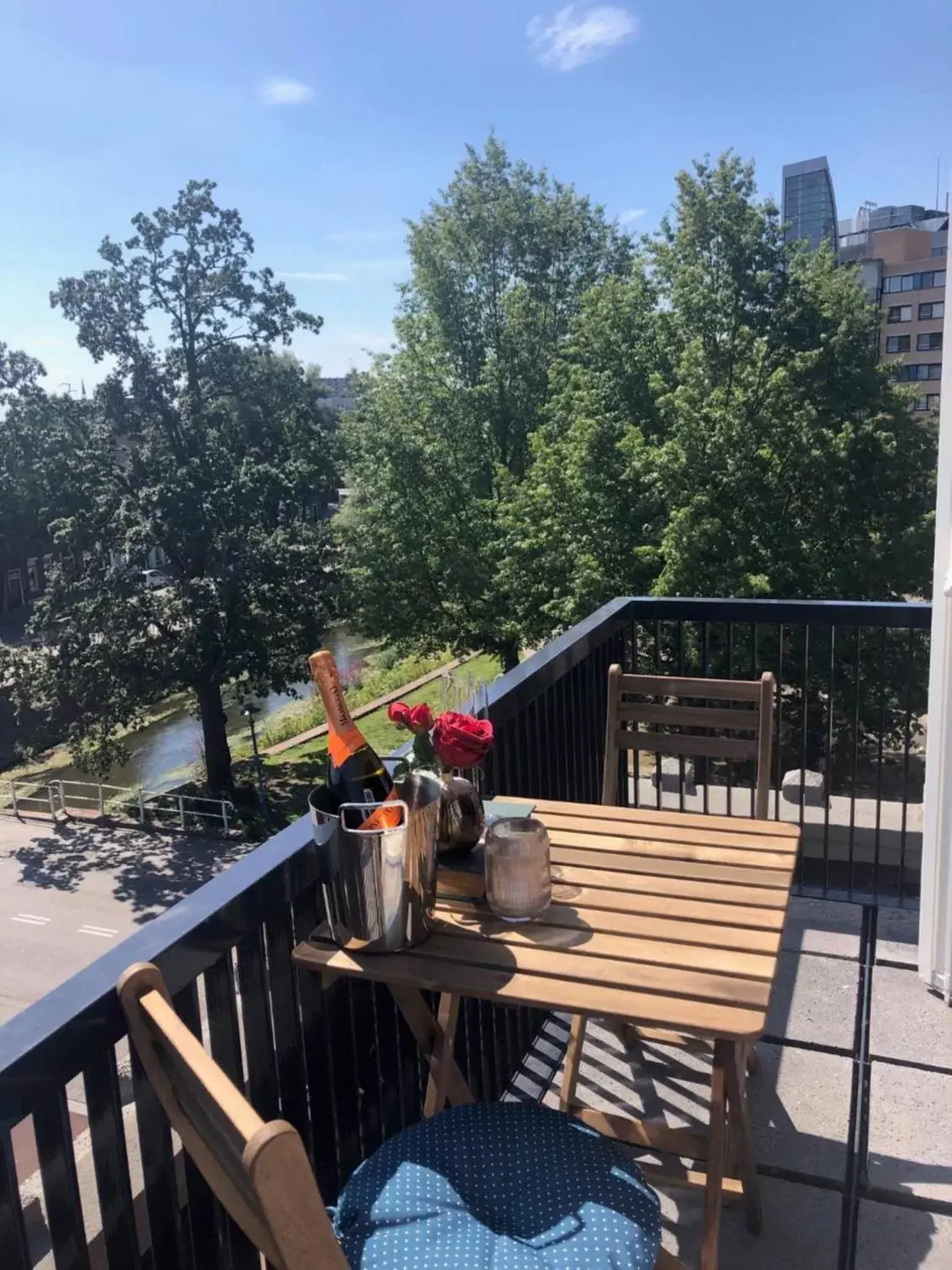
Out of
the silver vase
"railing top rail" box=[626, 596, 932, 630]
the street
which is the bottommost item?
the street

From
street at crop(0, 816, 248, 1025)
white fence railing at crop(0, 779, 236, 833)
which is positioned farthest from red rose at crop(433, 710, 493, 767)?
white fence railing at crop(0, 779, 236, 833)

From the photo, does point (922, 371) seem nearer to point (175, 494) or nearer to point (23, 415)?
point (175, 494)

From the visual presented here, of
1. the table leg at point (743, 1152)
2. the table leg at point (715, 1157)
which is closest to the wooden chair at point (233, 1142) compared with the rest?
the table leg at point (715, 1157)

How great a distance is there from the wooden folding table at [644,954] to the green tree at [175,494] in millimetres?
18123

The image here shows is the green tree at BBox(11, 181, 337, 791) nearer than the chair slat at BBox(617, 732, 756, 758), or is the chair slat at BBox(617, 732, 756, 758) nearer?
the chair slat at BBox(617, 732, 756, 758)

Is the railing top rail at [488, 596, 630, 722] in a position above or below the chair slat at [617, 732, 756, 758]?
above

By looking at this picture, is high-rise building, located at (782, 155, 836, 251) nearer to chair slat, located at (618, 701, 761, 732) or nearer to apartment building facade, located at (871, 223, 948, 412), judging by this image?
chair slat, located at (618, 701, 761, 732)

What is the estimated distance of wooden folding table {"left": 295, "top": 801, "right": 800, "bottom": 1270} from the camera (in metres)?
1.33

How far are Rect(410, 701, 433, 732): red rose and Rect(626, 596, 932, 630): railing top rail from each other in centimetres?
179

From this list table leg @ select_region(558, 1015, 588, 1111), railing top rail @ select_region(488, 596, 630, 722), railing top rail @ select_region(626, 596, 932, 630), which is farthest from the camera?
railing top rail @ select_region(626, 596, 932, 630)

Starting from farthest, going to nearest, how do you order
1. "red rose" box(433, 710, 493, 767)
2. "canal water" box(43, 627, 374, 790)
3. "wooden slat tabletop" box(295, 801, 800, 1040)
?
"canal water" box(43, 627, 374, 790) → "red rose" box(433, 710, 493, 767) → "wooden slat tabletop" box(295, 801, 800, 1040)

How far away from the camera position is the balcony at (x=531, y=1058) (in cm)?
109

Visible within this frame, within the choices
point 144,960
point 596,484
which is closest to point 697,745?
point 144,960

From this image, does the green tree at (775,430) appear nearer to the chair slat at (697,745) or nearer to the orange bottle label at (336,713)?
the chair slat at (697,745)
